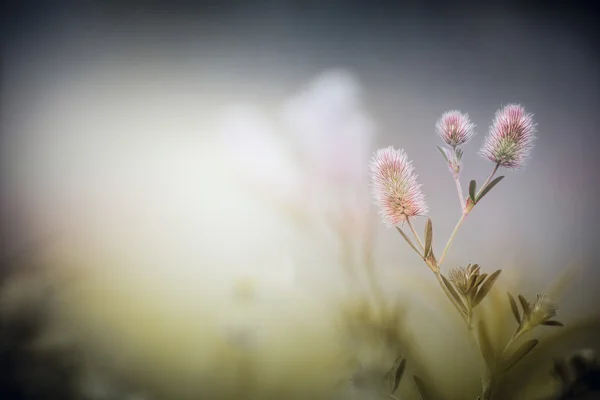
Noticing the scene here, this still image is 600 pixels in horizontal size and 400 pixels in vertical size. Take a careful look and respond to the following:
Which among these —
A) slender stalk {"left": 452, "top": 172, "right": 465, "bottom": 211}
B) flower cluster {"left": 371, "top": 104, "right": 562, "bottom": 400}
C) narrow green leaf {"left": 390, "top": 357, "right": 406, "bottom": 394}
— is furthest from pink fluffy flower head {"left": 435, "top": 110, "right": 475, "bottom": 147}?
narrow green leaf {"left": 390, "top": 357, "right": 406, "bottom": 394}

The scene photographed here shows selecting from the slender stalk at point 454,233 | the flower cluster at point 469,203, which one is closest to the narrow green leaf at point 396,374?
the flower cluster at point 469,203

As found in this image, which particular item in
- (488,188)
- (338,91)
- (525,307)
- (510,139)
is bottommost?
(525,307)

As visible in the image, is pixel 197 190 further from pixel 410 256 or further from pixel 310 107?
pixel 410 256

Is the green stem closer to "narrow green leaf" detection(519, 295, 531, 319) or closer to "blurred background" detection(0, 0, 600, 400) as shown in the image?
"blurred background" detection(0, 0, 600, 400)

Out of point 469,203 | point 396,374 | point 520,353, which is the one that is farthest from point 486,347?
point 469,203

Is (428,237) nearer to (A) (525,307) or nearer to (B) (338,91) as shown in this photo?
(A) (525,307)

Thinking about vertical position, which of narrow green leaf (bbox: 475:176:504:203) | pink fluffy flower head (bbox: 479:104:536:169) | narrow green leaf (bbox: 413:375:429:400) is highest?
pink fluffy flower head (bbox: 479:104:536:169)
